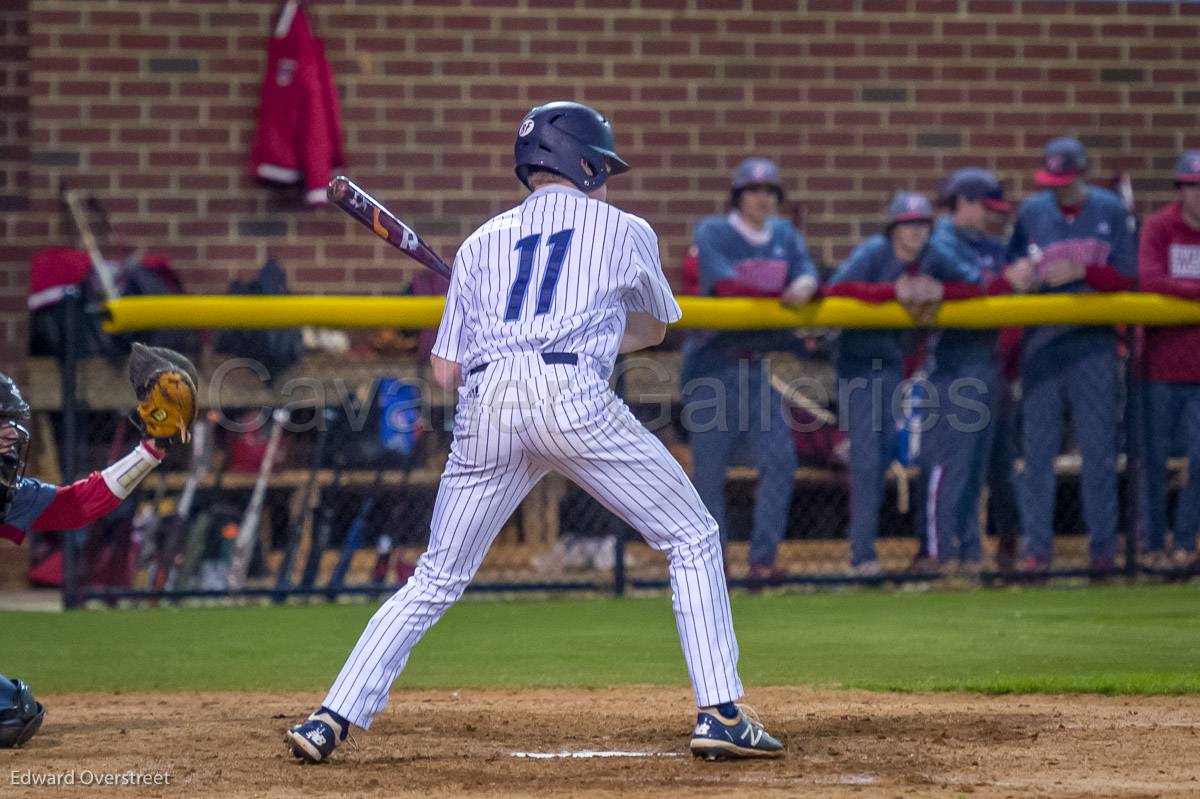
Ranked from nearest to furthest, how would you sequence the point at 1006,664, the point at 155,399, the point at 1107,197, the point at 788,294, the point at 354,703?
the point at 354,703 < the point at 155,399 < the point at 1006,664 < the point at 788,294 < the point at 1107,197

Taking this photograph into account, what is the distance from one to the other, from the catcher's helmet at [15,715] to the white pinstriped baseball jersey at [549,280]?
167 cm

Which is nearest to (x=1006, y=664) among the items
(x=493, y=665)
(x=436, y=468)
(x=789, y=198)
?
(x=493, y=665)

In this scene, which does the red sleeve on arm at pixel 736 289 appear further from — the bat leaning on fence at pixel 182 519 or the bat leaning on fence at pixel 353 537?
the bat leaning on fence at pixel 182 519

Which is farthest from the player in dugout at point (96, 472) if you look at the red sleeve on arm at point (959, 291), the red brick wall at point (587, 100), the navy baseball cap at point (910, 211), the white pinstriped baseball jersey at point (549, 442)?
the red brick wall at point (587, 100)

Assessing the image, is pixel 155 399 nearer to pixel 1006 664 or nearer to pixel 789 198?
pixel 1006 664

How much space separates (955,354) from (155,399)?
17.5ft

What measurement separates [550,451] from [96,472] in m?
1.57

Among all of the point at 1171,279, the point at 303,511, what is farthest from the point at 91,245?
the point at 1171,279

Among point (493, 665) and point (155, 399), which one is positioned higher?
point (155, 399)

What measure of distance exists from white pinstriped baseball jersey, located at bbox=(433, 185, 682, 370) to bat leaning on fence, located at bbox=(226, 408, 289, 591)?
4.75 meters

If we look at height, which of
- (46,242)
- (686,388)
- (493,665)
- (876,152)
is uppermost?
(876,152)

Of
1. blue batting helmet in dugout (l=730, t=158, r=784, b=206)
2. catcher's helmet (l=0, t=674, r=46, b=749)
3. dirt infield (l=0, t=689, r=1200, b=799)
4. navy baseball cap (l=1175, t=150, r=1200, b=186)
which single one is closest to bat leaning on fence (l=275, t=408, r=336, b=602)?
blue batting helmet in dugout (l=730, t=158, r=784, b=206)

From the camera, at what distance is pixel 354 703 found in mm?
4613

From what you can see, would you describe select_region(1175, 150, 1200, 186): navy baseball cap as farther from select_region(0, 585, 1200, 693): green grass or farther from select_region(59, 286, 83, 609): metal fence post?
select_region(59, 286, 83, 609): metal fence post
